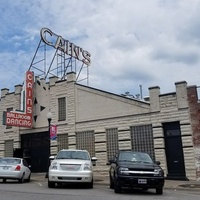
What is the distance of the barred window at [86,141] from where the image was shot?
22.4 m

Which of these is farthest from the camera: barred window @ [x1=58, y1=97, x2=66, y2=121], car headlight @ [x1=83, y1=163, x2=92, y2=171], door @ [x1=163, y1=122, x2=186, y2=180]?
barred window @ [x1=58, y1=97, x2=66, y2=121]

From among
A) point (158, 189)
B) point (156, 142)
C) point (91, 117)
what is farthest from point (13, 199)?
point (91, 117)

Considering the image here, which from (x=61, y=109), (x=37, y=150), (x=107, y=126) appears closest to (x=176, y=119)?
(x=107, y=126)

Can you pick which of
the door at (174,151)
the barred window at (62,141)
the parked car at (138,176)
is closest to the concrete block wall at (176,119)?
the door at (174,151)

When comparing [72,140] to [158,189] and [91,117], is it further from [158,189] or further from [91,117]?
[158,189]

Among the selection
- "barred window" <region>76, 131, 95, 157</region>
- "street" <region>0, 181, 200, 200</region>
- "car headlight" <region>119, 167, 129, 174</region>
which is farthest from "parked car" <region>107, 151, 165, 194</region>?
"barred window" <region>76, 131, 95, 157</region>

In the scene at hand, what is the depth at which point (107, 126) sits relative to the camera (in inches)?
859

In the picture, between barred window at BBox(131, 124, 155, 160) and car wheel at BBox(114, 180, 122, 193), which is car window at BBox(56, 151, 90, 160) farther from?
barred window at BBox(131, 124, 155, 160)

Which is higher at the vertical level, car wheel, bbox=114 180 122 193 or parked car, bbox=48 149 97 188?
parked car, bbox=48 149 97 188

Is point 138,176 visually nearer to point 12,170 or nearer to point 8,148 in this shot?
point 12,170

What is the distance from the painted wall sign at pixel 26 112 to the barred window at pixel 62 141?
288cm

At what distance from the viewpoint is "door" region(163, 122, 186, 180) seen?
61.9ft

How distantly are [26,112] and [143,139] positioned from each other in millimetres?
10072

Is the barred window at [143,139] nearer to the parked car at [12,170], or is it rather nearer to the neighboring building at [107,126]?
the neighboring building at [107,126]
